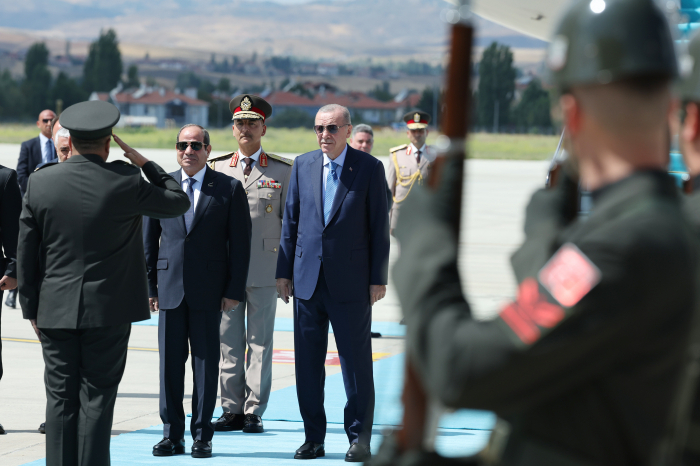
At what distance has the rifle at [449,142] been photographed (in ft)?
4.25

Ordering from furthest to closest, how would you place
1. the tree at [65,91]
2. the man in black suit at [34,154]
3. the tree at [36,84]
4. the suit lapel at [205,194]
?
1. the tree at [36,84]
2. the tree at [65,91]
3. the man in black suit at [34,154]
4. the suit lapel at [205,194]

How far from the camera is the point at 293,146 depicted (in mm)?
63219

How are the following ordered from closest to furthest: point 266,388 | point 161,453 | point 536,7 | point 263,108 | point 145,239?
1. point 161,453
2. point 145,239
3. point 266,388
4. point 263,108
5. point 536,7

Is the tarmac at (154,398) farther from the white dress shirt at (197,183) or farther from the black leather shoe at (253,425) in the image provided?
the white dress shirt at (197,183)

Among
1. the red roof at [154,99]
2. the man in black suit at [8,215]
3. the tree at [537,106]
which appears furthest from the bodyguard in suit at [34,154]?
the red roof at [154,99]

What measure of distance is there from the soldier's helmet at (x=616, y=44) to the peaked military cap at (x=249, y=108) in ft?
16.6

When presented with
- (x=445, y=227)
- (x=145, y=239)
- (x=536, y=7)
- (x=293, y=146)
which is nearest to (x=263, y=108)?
(x=145, y=239)

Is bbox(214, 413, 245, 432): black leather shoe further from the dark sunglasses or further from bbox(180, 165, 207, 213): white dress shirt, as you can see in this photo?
the dark sunglasses

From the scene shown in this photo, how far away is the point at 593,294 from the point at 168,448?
4.38 metres

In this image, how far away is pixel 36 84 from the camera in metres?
119

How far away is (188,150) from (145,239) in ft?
2.09

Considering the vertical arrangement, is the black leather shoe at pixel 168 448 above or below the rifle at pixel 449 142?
below

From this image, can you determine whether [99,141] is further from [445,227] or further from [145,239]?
[445,227]

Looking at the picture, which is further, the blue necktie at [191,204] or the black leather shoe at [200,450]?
the blue necktie at [191,204]
